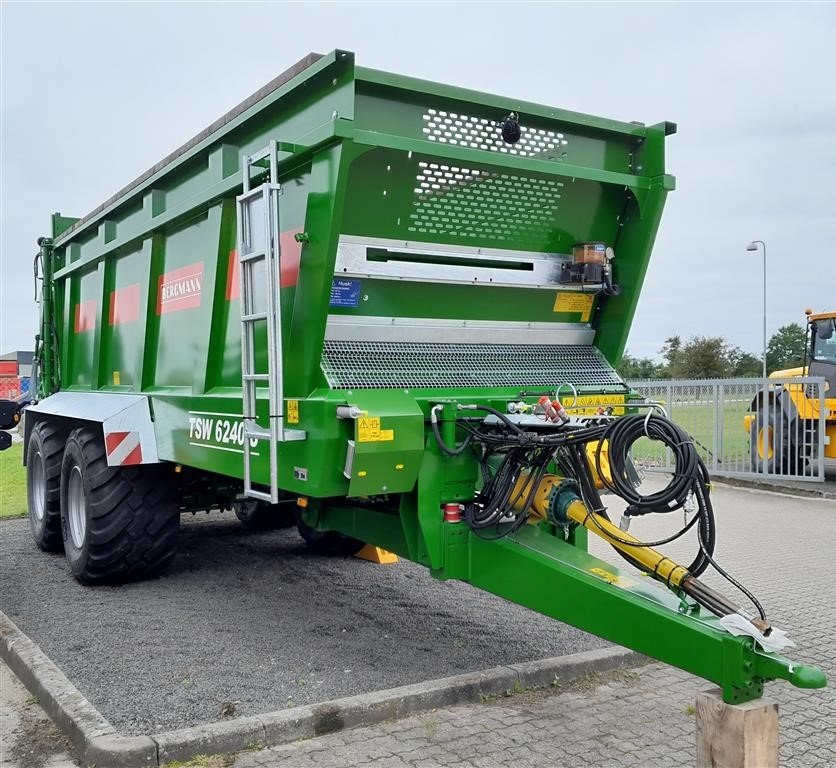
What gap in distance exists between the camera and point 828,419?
12109 millimetres

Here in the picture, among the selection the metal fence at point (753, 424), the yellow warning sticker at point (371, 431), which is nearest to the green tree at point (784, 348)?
the metal fence at point (753, 424)

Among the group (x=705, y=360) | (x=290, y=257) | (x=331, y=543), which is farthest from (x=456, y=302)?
(x=705, y=360)

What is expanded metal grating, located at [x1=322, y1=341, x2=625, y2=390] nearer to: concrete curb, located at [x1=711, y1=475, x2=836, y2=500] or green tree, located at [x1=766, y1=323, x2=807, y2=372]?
concrete curb, located at [x1=711, y1=475, x2=836, y2=500]

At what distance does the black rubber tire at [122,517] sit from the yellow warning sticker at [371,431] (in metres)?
2.86

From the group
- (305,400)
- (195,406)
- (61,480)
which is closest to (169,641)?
(195,406)

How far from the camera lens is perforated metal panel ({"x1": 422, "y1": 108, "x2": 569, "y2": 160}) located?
171 inches

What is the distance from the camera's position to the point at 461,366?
4832 millimetres

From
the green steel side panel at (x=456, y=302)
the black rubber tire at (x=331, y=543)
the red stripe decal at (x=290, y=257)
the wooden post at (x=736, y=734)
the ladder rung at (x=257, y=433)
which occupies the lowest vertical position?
the black rubber tire at (x=331, y=543)

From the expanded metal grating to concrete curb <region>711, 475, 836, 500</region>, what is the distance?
7460mm

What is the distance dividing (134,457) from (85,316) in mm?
2515

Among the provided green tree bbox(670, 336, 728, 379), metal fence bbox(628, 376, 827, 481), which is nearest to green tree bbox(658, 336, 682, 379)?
green tree bbox(670, 336, 728, 379)

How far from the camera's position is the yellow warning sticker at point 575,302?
16.9ft

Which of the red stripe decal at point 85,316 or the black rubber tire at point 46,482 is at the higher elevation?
the red stripe decal at point 85,316

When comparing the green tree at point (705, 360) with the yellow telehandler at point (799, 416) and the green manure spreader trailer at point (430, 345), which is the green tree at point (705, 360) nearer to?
the yellow telehandler at point (799, 416)
